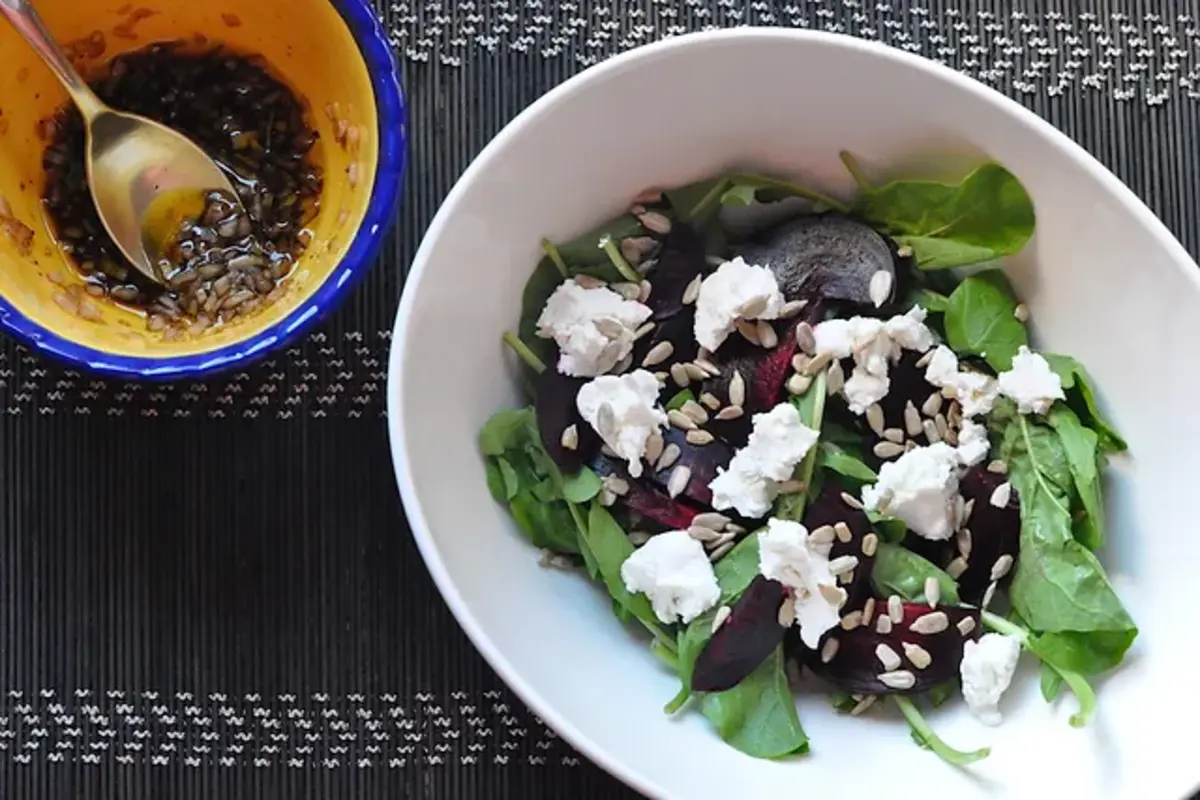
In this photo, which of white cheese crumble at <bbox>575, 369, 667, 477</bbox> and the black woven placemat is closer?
white cheese crumble at <bbox>575, 369, 667, 477</bbox>

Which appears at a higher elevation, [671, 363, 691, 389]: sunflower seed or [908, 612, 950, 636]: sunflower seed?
[671, 363, 691, 389]: sunflower seed

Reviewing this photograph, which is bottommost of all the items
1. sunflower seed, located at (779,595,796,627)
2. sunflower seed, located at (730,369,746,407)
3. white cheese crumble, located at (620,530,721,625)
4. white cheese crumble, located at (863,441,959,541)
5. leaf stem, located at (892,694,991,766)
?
leaf stem, located at (892,694,991,766)

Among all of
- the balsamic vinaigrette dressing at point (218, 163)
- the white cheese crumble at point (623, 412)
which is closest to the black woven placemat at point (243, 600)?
the balsamic vinaigrette dressing at point (218, 163)

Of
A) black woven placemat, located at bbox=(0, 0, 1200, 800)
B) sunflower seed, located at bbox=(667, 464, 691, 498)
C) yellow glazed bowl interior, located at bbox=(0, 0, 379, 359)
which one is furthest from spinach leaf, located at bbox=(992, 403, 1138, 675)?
yellow glazed bowl interior, located at bbox=(0, 0, 379, 359)

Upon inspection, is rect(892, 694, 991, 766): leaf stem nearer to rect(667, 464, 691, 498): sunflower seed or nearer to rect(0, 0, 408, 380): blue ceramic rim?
rect(667, 464, 691, 498): sunflower seed

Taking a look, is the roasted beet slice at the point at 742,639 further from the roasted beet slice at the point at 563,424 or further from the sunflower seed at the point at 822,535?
the roasted beet slice at the point at 563,424

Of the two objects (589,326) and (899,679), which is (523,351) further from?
(899,679)
